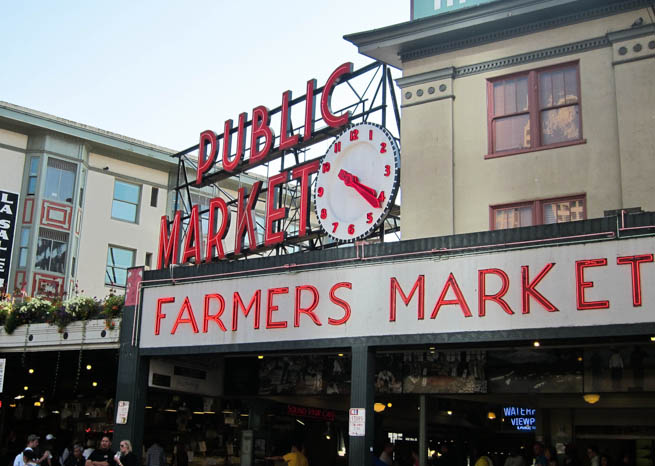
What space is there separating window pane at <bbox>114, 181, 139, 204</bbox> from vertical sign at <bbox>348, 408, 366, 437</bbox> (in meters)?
30.1

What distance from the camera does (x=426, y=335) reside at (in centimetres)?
1727

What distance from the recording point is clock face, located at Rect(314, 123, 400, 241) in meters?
22.3

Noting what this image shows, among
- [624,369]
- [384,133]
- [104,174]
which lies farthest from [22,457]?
[104,174]

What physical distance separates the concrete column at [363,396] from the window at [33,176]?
92.4ft

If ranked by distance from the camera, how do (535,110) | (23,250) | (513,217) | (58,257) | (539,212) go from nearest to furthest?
(539,212), (513,217), (535,110), (23,250), (58,257)

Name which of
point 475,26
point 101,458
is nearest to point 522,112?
point 475,26

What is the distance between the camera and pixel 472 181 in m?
21.0

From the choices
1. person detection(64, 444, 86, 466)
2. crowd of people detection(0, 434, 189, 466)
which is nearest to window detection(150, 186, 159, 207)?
crowd of people detection(0, 434, 189, 466)

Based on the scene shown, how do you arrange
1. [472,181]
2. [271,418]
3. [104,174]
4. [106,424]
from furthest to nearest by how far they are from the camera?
[104,174] → [106,424] → [271,418] → [472,181]

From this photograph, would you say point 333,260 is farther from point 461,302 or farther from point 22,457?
point 22,457

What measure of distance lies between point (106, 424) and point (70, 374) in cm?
214

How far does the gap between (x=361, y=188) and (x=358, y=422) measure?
23.9ft

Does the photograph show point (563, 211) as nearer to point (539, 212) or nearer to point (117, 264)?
point (539, 212)

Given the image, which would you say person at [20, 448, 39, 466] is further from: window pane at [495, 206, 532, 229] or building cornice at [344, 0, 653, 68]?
building cornice at [344, 0, 653, 68]
